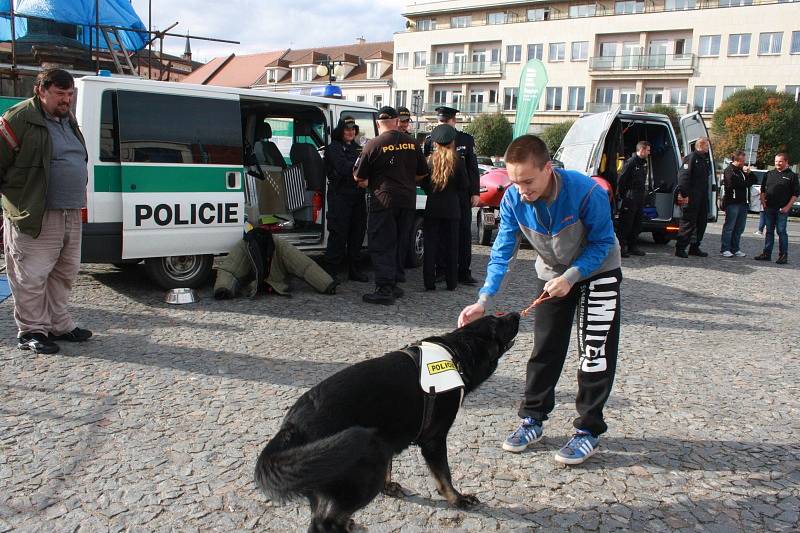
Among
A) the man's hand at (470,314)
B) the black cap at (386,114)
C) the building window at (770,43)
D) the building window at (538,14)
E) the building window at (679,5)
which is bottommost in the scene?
the man's hand at (470,314)

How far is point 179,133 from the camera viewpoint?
6.22 meters

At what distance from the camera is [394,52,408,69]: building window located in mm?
63250

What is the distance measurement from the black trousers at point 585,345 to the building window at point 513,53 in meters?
58.2

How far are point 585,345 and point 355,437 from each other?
64.2 inches

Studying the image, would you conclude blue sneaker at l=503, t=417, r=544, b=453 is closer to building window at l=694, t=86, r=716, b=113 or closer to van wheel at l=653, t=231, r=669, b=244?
van wheel at l=653, t=231, r=669, b=244

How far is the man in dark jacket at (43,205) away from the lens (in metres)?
4.39

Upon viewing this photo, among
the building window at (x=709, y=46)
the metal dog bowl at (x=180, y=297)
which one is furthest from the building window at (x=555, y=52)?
the metal dog bowl at (x=180, y=297)

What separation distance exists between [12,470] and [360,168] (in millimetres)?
4474

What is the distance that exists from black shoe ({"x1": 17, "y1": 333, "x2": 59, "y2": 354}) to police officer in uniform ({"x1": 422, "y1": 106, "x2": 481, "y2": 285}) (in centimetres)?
459

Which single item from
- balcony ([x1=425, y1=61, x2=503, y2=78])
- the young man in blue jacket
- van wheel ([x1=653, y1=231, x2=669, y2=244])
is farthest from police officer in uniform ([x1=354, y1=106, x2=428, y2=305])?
balcony ([x1=425, y1=61, x2=503, y2=78])

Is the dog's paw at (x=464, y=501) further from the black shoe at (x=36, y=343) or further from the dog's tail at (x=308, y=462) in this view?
the black shoe at (x=36, y=343)

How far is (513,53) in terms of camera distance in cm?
5734

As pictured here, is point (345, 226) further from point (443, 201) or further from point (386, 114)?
point (386, 114)

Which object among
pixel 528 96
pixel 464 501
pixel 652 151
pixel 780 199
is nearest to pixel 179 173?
pixel 464 501
